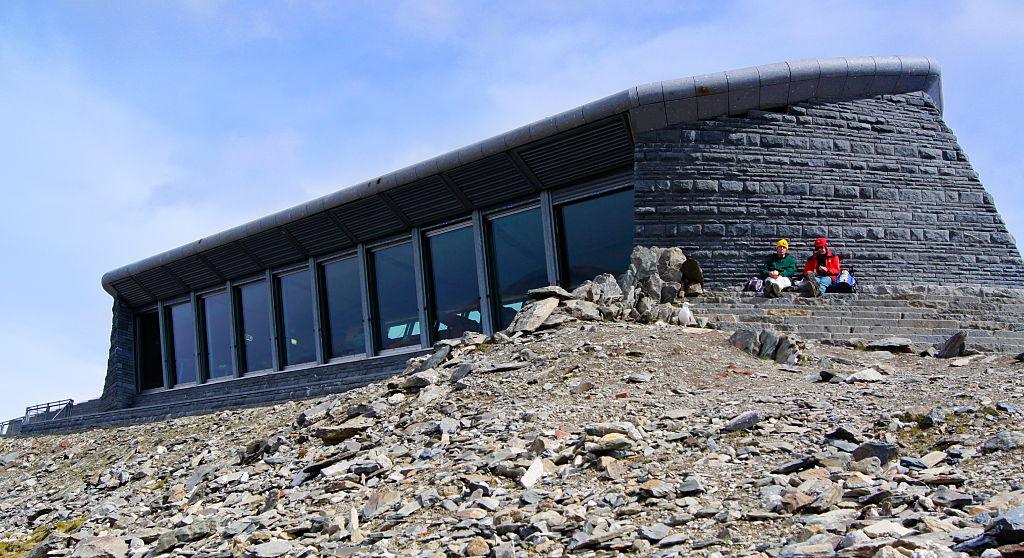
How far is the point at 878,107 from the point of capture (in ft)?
55.8

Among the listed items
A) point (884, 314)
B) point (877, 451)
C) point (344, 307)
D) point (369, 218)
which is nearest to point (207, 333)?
point (344, 307)

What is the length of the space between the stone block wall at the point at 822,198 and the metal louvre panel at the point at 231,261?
11.3m

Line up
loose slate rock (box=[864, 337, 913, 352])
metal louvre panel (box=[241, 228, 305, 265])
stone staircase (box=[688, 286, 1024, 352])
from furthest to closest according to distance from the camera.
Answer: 1. metal louvre panel (box=[241, 228, 305, 265])
2. stone staircase (box=[688, 286, 1024, 352])
3. loose slate rock (box=[864, 337, 913, 352])

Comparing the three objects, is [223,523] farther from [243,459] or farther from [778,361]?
[778,361]

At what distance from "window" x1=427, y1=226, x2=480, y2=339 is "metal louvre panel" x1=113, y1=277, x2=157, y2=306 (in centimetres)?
1048

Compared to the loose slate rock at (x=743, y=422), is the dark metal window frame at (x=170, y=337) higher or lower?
higher

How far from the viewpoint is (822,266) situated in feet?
50.9

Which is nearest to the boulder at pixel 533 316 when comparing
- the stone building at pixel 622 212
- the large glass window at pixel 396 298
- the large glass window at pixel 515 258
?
the stone building at pixel 622 212

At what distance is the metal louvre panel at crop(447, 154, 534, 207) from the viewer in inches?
702

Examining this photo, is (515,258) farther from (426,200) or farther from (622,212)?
(622,212)

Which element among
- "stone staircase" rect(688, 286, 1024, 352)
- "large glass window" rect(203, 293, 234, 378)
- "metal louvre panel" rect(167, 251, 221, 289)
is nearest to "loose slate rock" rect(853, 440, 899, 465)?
"stone staircase" rect(688, 286, 1024, 352)

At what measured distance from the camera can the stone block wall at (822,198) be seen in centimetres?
1566

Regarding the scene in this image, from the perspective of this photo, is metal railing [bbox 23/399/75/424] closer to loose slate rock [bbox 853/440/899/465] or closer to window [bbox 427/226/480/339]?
window [bbox 427/226/480/339]

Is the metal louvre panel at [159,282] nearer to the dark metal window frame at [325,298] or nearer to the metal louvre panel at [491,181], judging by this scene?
the dark metal window frame at [325,298]
